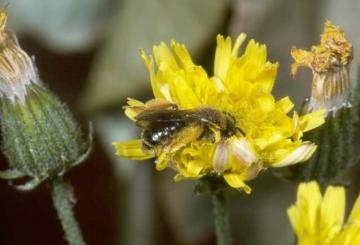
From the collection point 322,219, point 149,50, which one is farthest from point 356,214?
point 149,50

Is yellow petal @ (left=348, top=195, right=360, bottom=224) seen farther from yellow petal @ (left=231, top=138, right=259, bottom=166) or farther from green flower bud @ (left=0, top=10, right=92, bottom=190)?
green flower bud @ (left=0, top=10, right=92, bottom=190)

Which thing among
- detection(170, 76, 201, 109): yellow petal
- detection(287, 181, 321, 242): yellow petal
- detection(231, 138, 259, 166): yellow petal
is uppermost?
detection(170, 76, 201, 109): yellow petal

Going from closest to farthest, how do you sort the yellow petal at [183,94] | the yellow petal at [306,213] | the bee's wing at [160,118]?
1. the yellow petal at [306,213]
2. the bee's wing at [160,118]
3. the yellow petal at [183,94]

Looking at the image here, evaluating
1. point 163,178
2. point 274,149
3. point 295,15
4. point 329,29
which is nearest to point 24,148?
point 274,149

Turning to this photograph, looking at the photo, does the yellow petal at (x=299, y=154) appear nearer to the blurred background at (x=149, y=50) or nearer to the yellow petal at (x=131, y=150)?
the yellow petal at (x=131, y=150)

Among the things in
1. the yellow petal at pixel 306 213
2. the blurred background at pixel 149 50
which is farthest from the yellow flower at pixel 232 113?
the blurred background at pixel 149 50

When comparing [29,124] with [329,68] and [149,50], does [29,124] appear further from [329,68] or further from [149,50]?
[149,50]

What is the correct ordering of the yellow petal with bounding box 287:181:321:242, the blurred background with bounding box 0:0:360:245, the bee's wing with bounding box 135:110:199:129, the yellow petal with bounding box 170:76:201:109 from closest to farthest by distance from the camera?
the yellow petal with bounding box 287:181:321:242 → the bee's wing with bounding box 135:110:199:129 → the yellow petal with bounding box 170:76:201:109 → the blurred background with bounding box 0:0:360:245

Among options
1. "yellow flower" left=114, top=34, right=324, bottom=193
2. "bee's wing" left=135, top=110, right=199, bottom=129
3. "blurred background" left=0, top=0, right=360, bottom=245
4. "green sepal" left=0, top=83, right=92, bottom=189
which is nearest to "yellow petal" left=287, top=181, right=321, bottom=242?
"yellow flower" left=114, top=34, right=324, bottom=193
